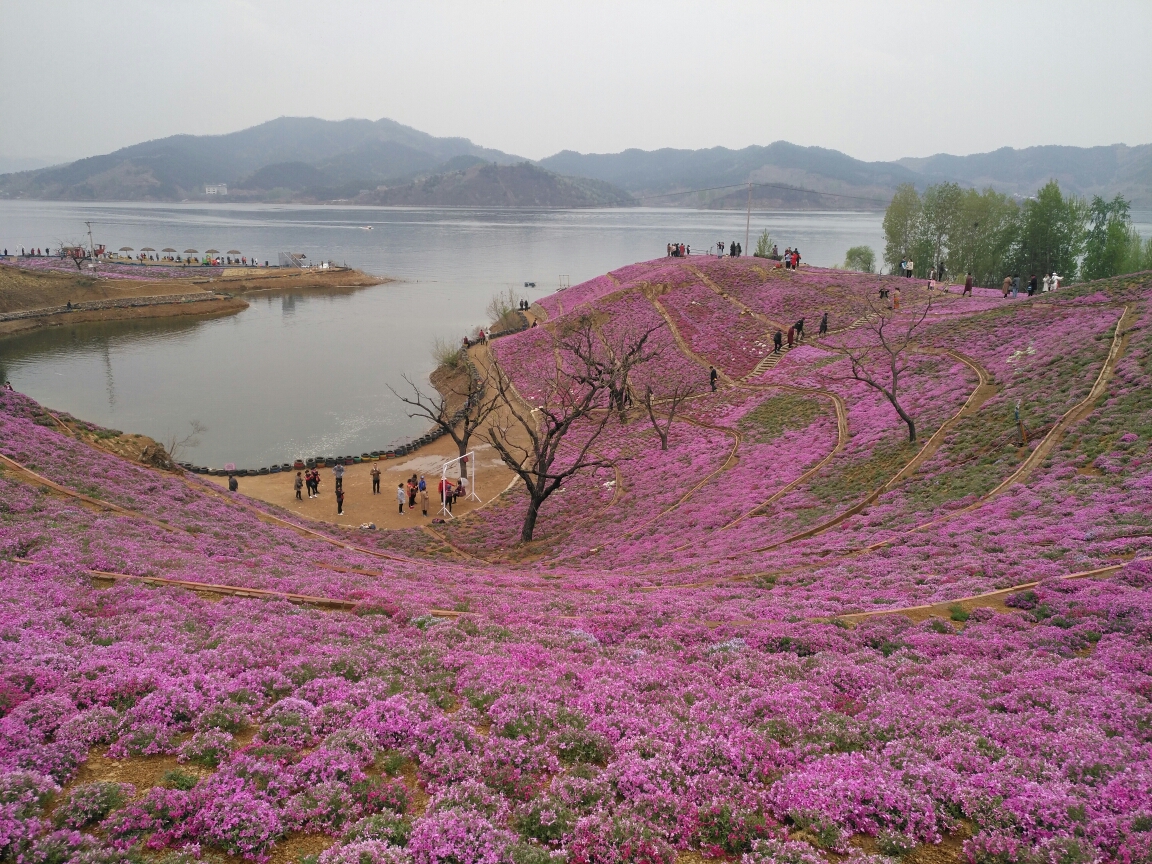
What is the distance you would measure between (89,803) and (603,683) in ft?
21.2

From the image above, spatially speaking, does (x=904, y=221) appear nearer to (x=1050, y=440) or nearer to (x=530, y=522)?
(x=1050, y=440)

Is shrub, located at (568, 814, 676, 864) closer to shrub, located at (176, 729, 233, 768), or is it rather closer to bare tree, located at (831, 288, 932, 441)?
shrub, located at (176, 729, 233, 768)

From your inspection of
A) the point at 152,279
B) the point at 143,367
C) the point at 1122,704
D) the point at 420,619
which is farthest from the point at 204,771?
the point at 152,279

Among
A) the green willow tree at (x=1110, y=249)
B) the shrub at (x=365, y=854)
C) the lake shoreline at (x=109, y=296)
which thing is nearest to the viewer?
the shrub at (x=365, y=854)

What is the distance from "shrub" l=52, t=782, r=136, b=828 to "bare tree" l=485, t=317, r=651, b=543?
839 inches

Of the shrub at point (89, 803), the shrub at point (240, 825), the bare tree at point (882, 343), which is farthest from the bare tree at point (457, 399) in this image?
the shrub at point (240, 825)

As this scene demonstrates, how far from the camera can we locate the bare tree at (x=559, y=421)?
2909cm

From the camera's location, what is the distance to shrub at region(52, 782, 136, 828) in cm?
627

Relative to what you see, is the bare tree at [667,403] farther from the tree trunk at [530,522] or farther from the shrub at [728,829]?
the shrub at [728,829]

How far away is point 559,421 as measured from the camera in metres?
39.8

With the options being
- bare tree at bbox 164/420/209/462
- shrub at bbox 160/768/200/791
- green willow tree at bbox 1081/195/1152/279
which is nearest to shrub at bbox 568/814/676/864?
shrub at bbox 160/768/200/791

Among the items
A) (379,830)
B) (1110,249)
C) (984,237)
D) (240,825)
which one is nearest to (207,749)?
(240,825)

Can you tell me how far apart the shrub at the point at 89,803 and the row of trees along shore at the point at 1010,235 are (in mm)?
86189

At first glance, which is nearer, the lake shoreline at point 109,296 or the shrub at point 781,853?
the shrub at point 781,853
